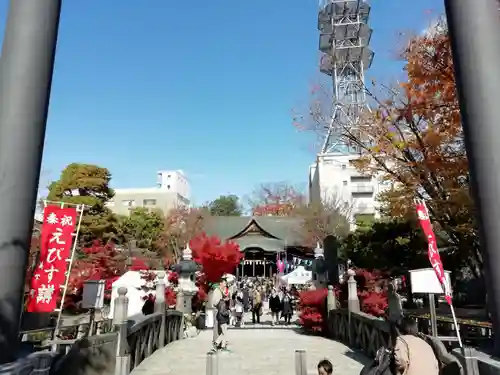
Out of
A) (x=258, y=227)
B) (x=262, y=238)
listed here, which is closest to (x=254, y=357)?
(x=262, y=238)

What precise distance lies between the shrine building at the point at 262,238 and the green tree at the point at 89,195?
38.5ft

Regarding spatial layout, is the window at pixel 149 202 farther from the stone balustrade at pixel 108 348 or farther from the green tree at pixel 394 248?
the stone balustrade at pixel 108 348

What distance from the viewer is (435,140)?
13469 mm

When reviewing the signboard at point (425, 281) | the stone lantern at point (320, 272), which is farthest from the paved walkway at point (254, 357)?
the stone lantern at point (320, 272)

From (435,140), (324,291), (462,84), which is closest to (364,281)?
(324,291)

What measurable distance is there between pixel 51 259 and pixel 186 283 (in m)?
12.6

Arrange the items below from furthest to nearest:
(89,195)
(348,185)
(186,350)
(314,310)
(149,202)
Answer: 1. (149,202)
2. (348,185)
3. (89,195)
4. (314,310)
5. (186,350)

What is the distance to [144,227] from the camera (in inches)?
1806

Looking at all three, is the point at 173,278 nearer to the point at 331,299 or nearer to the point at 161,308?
the point at 161,308

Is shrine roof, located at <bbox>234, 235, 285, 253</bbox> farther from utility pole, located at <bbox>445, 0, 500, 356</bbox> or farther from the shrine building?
utility pole, located at <bbox>445, 0, 500, 356</bbox>

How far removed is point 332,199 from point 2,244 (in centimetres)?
4503

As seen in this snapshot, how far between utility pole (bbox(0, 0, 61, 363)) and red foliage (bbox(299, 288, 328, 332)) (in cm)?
1251

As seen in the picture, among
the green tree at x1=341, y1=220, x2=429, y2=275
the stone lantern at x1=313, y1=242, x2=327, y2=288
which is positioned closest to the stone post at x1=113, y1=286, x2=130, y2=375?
the stone lantern at x1=313, y1=242, x2=327, y2=288

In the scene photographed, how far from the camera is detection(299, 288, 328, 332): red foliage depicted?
49.3ft
